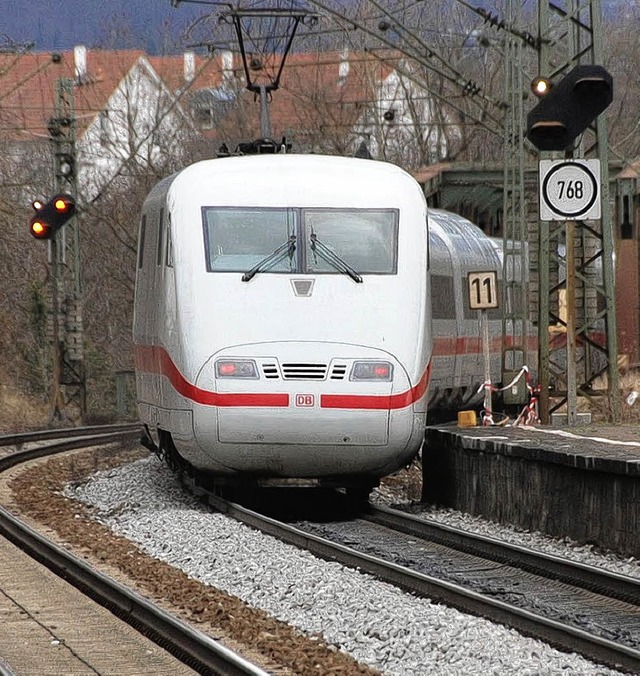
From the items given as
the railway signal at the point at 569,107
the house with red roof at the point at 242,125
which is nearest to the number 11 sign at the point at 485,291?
the railway signal at the point at 569,107

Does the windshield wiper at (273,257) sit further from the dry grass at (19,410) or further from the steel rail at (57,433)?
the dry grass at (19,410)

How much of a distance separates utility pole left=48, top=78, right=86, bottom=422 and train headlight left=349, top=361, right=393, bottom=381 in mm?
20507

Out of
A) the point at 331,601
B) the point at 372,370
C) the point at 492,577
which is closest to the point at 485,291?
the point at 372,370

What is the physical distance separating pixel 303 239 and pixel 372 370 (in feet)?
4.73

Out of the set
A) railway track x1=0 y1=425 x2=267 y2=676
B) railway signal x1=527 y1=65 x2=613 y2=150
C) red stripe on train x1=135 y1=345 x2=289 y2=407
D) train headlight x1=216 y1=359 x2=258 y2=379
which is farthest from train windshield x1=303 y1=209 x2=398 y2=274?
railway track x1=0 y1=425 x2=267 y2=676

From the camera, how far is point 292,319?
13156 millimetres

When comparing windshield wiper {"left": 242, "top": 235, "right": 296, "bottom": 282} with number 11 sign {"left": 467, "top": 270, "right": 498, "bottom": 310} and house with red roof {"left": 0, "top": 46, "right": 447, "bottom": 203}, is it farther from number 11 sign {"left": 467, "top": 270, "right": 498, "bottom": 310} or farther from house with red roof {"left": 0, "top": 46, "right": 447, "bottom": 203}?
house with red roof {"left": 0, "top": 46, "right": 447, "bottom": 203}

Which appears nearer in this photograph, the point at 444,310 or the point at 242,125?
the point at 444,310

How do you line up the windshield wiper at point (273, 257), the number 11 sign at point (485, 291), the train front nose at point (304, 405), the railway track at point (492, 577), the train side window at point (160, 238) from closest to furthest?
the railway track at point (492, 577) → the train front nose at point (304, 405) → the windshield wiper at point (273, 257) → the train side window at point (160, 238) → the number 11 sign at point (485, 291)

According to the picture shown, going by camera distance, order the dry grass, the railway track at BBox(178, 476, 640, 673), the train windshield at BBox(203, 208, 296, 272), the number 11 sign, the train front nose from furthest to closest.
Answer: the dry grass
the number 11 sign
the train windshield at BBox(203, 208, 296, 272)
the train front nose
the railway track at BBox(178, 476, 640, 673)

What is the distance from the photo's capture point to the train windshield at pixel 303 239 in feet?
44.6

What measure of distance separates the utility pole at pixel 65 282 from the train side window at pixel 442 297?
12088 mm

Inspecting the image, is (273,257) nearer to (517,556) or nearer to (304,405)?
(304,405)

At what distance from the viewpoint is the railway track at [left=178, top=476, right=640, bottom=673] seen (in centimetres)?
789
